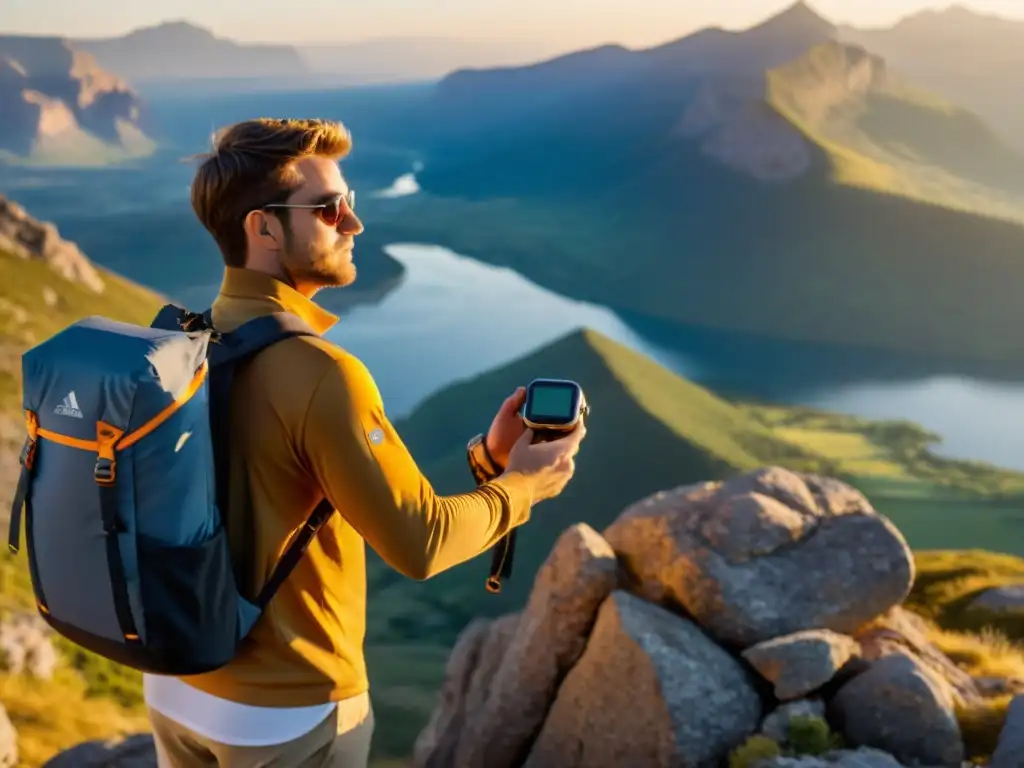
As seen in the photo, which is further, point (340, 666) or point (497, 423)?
point (497, 423)

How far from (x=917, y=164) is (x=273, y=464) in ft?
562

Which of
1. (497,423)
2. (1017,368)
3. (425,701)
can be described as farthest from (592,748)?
(1017,368)

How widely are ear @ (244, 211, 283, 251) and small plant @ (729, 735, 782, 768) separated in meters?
5.25

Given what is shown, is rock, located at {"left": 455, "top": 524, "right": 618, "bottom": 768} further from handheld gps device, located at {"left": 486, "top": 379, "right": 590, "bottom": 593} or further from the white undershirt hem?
the white undershirt hem

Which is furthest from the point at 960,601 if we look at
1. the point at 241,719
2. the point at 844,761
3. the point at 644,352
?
the point at 644,352

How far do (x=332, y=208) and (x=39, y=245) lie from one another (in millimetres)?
57979

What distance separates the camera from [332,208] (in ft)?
8.61

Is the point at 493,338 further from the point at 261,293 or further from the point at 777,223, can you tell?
the point at 261,293

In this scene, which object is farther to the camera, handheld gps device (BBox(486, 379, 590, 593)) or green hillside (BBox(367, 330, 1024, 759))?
green hillside (BBox(367, 330, 1024, 759))

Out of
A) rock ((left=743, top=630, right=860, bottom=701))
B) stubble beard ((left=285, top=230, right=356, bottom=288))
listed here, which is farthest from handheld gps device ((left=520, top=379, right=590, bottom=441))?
rock ((left=743, top=630, right=860, bottom=701))

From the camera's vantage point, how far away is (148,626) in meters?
2.32

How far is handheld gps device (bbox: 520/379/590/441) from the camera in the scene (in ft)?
9.83

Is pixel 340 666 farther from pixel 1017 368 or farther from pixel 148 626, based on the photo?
pixel 1017 368

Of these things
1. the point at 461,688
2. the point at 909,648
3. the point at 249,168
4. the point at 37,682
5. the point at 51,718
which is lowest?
the point at 37,682
